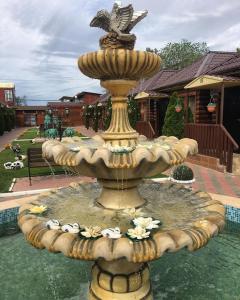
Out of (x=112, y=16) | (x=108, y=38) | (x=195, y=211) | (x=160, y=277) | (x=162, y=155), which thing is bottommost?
(x=160, y=277)

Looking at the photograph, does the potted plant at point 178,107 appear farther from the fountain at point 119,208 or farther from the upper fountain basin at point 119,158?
the upper fountain basin at point 119,158

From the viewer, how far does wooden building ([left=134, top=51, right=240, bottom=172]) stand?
12125 mm

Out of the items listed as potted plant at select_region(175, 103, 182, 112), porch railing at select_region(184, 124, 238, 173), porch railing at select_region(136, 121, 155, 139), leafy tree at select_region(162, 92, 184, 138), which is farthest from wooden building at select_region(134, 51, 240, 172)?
potted plant at select_region(175, 103, 182, 112)

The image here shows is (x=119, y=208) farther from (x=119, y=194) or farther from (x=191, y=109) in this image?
(x=191, y=109)

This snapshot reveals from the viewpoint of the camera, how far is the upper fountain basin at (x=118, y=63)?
3.18 metres

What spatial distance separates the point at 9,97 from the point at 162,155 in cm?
6759

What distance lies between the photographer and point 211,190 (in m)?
9.09

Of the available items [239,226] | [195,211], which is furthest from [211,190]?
[195,211]

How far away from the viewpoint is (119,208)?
3.94 meters

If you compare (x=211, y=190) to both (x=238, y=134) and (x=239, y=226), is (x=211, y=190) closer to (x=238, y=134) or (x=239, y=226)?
(x=239, y=226)

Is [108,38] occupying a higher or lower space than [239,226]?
higher

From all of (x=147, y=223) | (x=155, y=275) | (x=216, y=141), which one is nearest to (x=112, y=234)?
(x=147, y=223)

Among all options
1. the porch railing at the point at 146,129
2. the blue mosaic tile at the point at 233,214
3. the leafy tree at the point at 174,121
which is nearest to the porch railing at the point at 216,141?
the leafy tree at the point at 174,121

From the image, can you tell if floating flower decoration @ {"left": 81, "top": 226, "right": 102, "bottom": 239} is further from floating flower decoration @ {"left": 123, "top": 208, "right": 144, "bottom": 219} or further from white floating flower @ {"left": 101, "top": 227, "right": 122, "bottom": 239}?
floating flower decoration @ {"left": 123, "top": 208, "right": 144, "bottom": 219}
